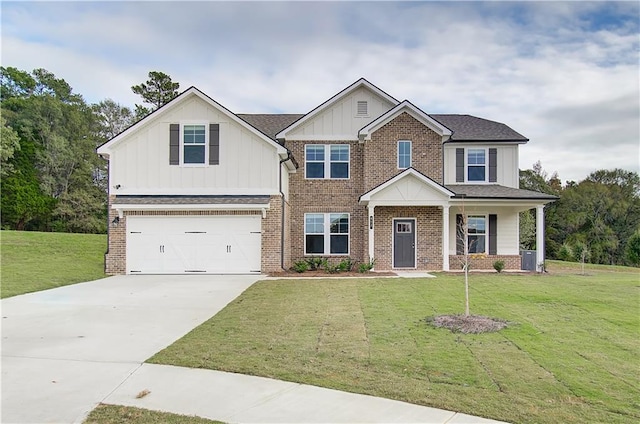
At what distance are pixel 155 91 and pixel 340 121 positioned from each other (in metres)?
30.4

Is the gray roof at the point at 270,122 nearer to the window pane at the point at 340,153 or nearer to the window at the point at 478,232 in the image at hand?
the window pane at the point at 340,153

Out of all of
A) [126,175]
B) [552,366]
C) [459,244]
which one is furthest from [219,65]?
[552,366]

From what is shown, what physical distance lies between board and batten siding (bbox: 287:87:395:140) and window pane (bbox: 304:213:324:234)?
351cm

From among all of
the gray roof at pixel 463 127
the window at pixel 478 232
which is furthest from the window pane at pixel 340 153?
the window at pixel 478 232

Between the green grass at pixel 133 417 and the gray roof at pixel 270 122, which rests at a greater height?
the gray roof at pixel 270 122

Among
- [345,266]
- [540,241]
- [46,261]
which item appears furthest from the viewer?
[46,261]

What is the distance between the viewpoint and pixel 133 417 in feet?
13.5

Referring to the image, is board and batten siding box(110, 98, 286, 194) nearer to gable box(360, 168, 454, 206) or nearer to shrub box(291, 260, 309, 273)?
shrub box(291, 260, 309, 273)

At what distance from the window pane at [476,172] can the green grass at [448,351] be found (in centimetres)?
989

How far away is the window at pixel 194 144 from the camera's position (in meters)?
17.6

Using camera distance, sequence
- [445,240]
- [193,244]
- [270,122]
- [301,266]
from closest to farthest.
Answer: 1. [193,244]
2. [301,266]
3. [445,240]
4. [270,122]

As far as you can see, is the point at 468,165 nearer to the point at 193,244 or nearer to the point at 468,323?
the point at 193,244

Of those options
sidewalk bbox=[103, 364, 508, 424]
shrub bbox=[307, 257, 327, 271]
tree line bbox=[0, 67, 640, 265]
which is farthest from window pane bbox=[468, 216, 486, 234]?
tree line bbox=[0, 67, 640, 265]

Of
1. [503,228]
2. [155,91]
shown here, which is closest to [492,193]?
[503,228]
